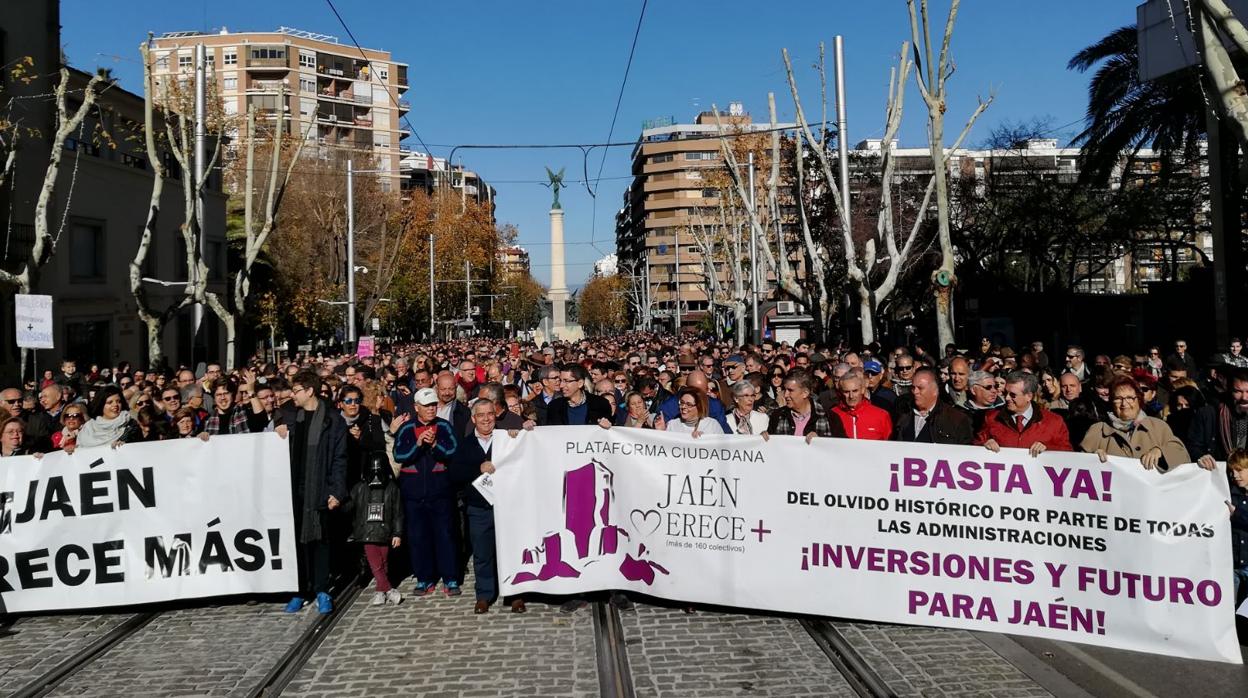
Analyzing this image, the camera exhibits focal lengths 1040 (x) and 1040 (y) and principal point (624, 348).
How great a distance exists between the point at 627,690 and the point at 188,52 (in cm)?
9263

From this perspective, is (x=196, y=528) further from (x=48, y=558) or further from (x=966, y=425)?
(x=966, y=425)

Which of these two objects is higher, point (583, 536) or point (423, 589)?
point (583, 536)

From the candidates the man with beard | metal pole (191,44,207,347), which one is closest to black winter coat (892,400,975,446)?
the man with beard

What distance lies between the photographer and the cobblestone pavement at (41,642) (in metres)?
Answer: 6.15

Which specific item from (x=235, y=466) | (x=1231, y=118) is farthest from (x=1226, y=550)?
(x=235, y=466)

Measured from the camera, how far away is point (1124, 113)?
2605 centimetres

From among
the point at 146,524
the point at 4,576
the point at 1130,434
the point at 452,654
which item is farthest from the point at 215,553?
the point at 1130,434

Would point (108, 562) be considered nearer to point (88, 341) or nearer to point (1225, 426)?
point (1225, 426)

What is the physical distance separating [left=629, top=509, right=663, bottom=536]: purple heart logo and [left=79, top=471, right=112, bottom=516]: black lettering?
372cm

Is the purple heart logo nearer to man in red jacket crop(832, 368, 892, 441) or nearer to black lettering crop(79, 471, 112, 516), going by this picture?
man in red jacket crop(832, 368, 892, 441)

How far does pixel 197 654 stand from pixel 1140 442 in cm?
605

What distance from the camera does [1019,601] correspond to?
20.6ft

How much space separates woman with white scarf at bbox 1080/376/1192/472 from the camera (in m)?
6.52

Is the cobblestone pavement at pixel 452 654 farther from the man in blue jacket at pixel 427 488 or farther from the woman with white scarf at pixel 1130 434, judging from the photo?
the woman with white scarf at pixel 1130 434
